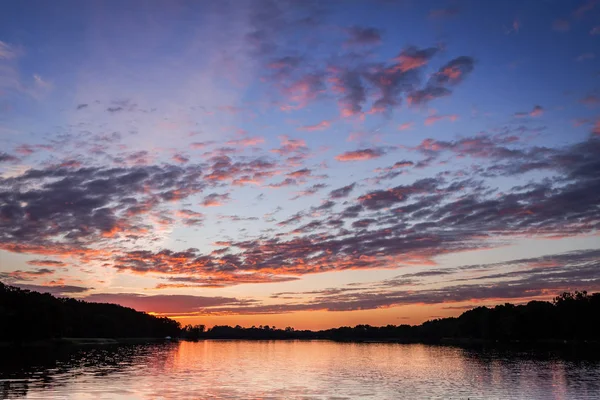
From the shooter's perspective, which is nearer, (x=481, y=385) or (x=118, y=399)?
(x=118, y=399)

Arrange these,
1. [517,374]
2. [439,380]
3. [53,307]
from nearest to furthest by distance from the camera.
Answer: [439,380]
[517,374]
[53,307]

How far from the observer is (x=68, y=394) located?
53188mm

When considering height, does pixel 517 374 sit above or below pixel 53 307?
below

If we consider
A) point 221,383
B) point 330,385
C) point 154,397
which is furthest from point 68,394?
point 330,385

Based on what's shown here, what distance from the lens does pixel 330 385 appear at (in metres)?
66.4

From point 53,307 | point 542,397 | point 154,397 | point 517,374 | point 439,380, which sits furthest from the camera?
point 53,307

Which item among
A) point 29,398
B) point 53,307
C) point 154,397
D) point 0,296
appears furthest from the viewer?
point 53,307

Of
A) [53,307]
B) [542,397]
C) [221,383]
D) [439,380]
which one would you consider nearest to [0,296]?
[53,307]

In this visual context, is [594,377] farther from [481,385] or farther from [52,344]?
[52,344]

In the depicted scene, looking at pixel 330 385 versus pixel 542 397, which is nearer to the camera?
pixel 542 397

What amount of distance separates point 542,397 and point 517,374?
98.7ft

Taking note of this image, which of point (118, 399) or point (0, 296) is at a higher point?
point (0, 296)

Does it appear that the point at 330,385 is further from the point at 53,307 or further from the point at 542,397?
the point at 53,307

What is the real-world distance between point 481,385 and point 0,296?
156520 millimetres
